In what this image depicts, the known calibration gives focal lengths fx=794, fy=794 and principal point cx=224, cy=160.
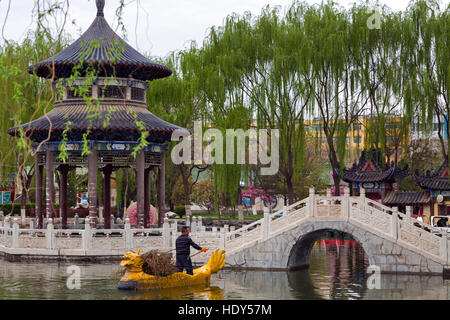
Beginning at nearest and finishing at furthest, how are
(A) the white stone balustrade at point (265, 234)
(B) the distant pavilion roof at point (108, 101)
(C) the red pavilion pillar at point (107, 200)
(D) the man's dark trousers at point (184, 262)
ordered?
1. (D) the man's dark trousers at point (184, 262)
2. (A) the white stone balustrade at point (265, 234)
3. (B) the distant pavilion roof at point (108, 101)
4. (C) the red pavilion pillar at point (107, 200)

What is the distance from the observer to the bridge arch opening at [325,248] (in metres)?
22.5

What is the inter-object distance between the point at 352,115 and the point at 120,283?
17.4 meters

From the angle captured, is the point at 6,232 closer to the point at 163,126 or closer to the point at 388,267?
the point at 163,126

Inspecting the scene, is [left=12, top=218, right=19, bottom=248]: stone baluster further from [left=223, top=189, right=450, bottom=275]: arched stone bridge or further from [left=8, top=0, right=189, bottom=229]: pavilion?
[left=223, top=189, right=450, bottom=275]: arched stone bridge

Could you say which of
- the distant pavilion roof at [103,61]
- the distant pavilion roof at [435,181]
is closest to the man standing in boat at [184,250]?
the distant pavilion roof at [103,61]

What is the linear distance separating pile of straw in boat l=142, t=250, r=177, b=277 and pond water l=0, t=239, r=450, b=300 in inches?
18.2

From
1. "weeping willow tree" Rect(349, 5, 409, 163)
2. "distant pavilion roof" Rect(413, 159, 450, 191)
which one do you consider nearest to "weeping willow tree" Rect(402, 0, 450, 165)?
"weeping willow tree" Rect(349, 5, 409, 163)

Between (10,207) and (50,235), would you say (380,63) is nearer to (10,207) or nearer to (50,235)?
(50,235)

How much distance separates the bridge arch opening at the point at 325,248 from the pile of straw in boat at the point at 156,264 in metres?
4.94

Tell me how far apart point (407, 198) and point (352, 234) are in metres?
16.7

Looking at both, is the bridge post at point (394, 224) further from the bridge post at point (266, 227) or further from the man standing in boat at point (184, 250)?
the man standing in boat at point (184, 250)

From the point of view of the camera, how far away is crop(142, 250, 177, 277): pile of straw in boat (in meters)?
18.2
